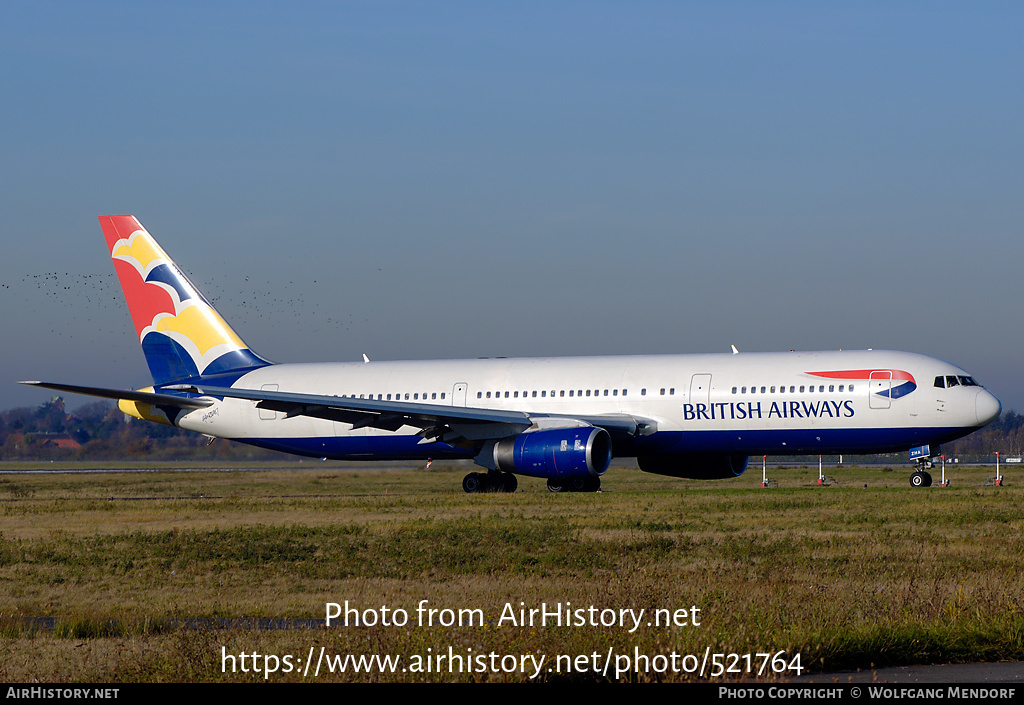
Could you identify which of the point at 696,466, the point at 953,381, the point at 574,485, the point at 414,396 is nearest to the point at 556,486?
the point at 574,485

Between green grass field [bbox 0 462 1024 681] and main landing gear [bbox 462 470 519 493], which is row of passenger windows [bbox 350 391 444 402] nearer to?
main landing gear [bbox 462 470 519 493]

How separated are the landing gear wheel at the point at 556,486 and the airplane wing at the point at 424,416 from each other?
170 centimetres

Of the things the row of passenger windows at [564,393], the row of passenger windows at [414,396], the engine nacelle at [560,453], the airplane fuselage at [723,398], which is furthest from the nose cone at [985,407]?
the row of passenger windows at [414,396]

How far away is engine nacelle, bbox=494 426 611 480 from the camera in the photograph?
31.1m

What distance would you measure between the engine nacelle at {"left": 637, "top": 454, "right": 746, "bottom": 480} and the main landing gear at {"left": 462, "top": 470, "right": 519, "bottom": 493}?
3.88 metres

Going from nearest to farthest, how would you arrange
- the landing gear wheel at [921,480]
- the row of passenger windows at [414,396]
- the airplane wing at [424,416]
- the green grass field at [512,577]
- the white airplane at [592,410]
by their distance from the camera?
the green grass field at [512,577] → the white airplane at [592,410] → the airplane wing at [424,416] → the landing gear wheel at [921,480] → the row of passenger windows at [414,396]

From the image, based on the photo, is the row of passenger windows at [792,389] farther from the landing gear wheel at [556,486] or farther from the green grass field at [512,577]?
the landing gear wheel at [556,486]

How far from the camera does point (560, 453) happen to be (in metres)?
31.3

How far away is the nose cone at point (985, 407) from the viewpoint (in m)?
32.8

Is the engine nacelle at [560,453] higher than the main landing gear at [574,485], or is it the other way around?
the engine nacelle at [560,453]

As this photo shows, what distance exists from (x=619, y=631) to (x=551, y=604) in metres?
2.71
